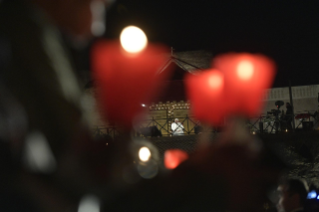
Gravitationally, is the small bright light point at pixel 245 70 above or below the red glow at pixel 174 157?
above

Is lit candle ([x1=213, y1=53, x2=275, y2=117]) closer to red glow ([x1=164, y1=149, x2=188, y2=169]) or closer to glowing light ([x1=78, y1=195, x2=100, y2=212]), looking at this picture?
red glow ([x1=164, y1=149, x2=188, y2=169])

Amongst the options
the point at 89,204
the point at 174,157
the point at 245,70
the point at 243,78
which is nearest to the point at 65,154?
the point at 89,204

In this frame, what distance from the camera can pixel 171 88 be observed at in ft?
21.1

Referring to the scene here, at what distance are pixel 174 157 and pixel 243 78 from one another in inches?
110

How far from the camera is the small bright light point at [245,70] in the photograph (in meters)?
6.89

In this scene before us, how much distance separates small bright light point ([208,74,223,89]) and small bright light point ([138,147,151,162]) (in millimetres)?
2592

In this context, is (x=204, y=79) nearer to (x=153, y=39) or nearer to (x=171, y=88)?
(x=171, y=88)

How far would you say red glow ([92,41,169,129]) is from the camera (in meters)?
5.08

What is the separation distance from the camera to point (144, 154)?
500cm

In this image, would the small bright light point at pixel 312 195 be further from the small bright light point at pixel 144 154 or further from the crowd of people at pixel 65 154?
the small bright light point at pixel 144 154

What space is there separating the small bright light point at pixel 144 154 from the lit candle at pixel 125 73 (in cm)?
65

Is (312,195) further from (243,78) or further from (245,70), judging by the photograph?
(245,70)

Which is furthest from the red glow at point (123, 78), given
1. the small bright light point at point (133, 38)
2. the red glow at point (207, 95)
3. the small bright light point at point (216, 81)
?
the small bright light point at point (216, 81)

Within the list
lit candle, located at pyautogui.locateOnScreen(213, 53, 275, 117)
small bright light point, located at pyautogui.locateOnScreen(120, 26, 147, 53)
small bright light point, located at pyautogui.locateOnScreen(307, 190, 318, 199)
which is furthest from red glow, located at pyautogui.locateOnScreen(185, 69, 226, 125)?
small bright light point, located at pyautogui.locateOnScreen(307, 190, 318, 199)
